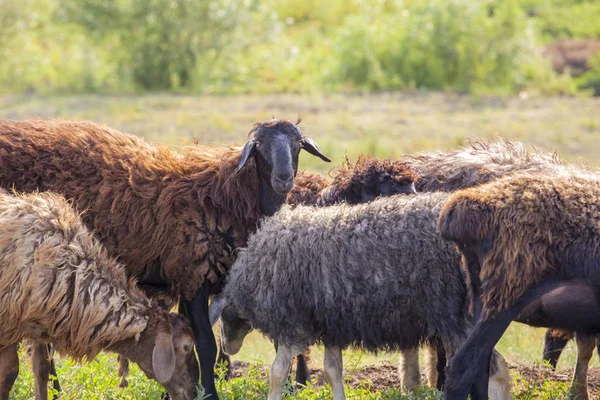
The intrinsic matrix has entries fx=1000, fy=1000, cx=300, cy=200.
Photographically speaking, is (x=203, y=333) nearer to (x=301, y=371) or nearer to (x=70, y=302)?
(x=301, y=371)

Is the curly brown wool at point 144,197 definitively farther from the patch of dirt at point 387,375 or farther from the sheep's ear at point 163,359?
the patch of dirt at point 387,375

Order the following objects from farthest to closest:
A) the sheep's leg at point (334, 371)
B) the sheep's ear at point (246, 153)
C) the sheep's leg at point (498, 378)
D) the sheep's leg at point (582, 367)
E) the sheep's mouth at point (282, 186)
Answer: the sheep's ear at point (246, 153) < the sheep's mouth at point (282, 186) < the sheep's leg at point (582, 367) < the sheep's leg at point (334, 371) < the sheep's leg at point (498, 378)

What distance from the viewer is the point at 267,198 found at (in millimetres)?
8312

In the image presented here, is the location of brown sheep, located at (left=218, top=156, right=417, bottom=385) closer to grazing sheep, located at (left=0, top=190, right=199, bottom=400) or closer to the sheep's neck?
the sheep's neck

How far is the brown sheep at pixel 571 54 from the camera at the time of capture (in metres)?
26.9

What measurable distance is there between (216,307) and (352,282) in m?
1.28

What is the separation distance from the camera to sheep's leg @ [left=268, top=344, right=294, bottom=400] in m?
7.15

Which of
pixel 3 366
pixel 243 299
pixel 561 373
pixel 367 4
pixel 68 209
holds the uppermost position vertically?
pixel 367 4

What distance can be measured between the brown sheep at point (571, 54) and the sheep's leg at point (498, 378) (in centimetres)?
2022

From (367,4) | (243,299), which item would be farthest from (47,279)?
(367,4)

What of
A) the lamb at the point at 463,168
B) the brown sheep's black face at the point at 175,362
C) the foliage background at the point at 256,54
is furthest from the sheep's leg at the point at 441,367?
the foliage background at the point at 256,54

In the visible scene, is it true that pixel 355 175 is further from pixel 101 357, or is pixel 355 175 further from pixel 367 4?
pixel 367 4

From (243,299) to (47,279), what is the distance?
1409 millimetres

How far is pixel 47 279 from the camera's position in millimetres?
6898
